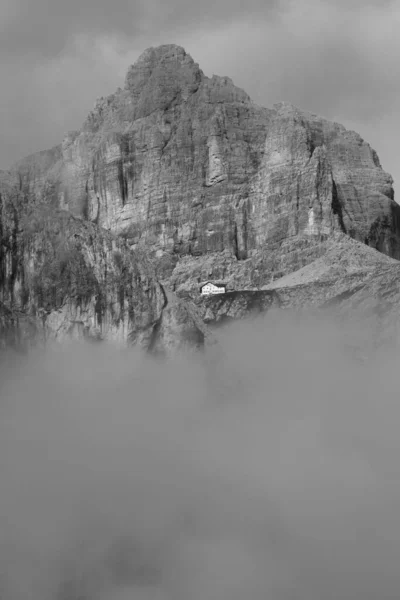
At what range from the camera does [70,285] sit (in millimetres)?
75000

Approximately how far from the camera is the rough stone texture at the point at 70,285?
73.9 meters

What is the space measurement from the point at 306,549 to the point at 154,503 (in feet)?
27.0

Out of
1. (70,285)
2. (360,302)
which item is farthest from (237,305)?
(70,285)

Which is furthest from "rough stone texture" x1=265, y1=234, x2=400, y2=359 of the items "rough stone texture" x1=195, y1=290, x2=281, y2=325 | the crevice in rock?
the crevice in rock

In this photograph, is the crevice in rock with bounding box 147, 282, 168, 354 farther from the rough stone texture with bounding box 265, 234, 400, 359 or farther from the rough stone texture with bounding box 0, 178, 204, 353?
the rough stone texture with bounding box 265, 234, 400, 359

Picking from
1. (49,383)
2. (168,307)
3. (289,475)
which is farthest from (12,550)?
(289,475)

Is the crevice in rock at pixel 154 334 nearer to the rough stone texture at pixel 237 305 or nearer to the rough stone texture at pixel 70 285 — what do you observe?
the rough stone texture at pixel 70 285

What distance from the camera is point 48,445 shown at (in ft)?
279

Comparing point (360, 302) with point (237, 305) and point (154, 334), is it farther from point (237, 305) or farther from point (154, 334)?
point (154, 334)

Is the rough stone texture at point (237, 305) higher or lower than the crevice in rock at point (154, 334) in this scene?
lower

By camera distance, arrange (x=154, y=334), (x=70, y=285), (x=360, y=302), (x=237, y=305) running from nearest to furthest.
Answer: (x=70, y=285) < (x=154, y=334) < (x=360, y=302) < (x=237, y=305)

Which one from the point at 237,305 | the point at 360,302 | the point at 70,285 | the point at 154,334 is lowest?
the point at 237,305

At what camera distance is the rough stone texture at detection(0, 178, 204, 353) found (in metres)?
73.9

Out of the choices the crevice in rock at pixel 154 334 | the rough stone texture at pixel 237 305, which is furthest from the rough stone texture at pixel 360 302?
the crevice in rock at pixel 154 334
